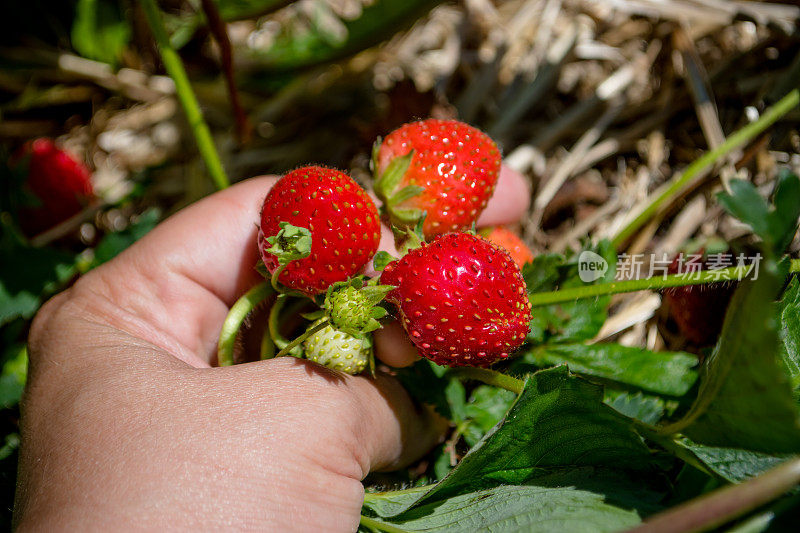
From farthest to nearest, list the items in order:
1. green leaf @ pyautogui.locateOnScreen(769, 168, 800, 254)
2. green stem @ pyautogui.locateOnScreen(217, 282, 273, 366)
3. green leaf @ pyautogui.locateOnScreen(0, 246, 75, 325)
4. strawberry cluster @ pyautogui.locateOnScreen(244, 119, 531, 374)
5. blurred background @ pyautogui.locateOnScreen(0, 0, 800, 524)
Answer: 1. blurred background @ pyautogui.locateOnScreen(0, 0, 800, 524)
2. green leaf @ pyautogui.locateOnScreen(0, 246, 75, 325)
3. green stem @ pyautogui.locateOnScreen(217, 282, 273, 366)
4. strawberry cluster @ pyautogui.locateOnScreen(244, 119, 531, 374)
5. green leaf @ pyautogui.locateOnScreen(769, 168, 800, 254)

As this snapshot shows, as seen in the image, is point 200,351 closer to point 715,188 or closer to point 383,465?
point 383,465

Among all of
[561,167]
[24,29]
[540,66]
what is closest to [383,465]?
[561,167]

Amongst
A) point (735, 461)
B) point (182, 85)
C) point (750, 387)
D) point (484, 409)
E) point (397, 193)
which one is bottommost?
point (484, 409)

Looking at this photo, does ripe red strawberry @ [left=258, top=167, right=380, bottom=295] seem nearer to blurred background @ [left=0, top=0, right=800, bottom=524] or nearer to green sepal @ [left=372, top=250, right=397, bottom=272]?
green sepal @ [left=372, top=250, right=397, bottom=272]

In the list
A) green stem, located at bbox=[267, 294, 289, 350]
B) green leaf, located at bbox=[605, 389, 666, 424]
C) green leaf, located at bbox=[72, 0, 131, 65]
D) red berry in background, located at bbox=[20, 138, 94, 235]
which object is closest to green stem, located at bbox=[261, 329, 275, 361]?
green stem, located at bbox=[267, 294, 289, 350]

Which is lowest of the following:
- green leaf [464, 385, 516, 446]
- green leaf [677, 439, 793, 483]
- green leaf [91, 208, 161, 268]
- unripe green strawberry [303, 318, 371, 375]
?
green leaf [464, 385, 516, 446]

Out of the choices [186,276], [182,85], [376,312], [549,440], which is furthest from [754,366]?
[182,85]

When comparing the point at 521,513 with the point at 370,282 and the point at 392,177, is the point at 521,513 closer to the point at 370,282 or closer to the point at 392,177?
the point at 370,282
